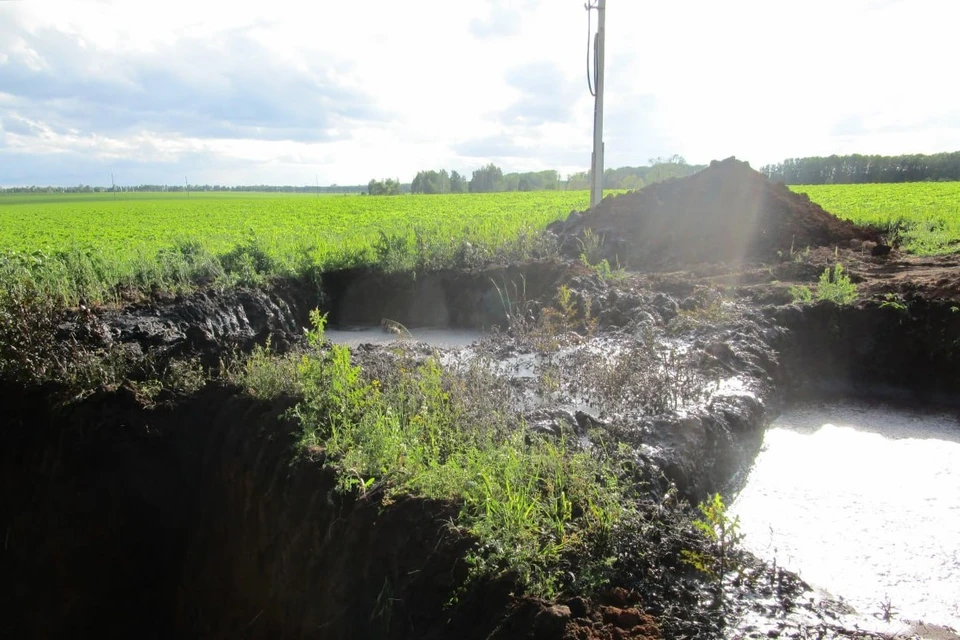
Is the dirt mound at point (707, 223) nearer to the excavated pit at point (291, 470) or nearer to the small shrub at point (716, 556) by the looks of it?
the excavated pit at point (291, 470)

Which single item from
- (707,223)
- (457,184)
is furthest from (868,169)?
(707,223)

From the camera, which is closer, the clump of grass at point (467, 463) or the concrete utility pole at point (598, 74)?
the clump of grass at point (467, 463)

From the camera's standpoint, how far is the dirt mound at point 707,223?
11531 mm

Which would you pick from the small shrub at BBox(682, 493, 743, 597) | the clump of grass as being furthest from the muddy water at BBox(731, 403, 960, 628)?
the clump of grass

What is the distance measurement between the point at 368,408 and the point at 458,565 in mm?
1812

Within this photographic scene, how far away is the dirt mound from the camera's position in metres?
11.5

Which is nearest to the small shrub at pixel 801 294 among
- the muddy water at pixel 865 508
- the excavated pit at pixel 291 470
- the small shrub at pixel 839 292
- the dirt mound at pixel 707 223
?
the small shrub at pixel 839 292

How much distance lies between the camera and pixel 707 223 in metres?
12.2

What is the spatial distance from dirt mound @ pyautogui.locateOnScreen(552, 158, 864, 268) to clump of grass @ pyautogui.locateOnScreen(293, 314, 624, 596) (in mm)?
7266

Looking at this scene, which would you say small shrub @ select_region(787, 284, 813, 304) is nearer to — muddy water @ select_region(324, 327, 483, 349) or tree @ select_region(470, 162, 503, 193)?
muddy water @ select_region(324, 327, 483, 349)

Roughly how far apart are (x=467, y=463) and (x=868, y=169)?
59114 millimetres

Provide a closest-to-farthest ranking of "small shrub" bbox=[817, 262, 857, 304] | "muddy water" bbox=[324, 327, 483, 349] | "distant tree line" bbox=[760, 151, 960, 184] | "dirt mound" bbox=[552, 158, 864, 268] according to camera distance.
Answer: "small shrub" bbox=[817, 262, 857, 304]
"muddy water" bbox=[324, 327, 483, 349]
"dirt mound" bbox=[552, 158, 864, 268]
"distant tree line" bbox=[760, 151, 960, 184]

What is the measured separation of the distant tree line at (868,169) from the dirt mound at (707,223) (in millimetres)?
38269

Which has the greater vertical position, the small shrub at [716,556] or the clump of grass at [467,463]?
the clump of grass at [467,463]
